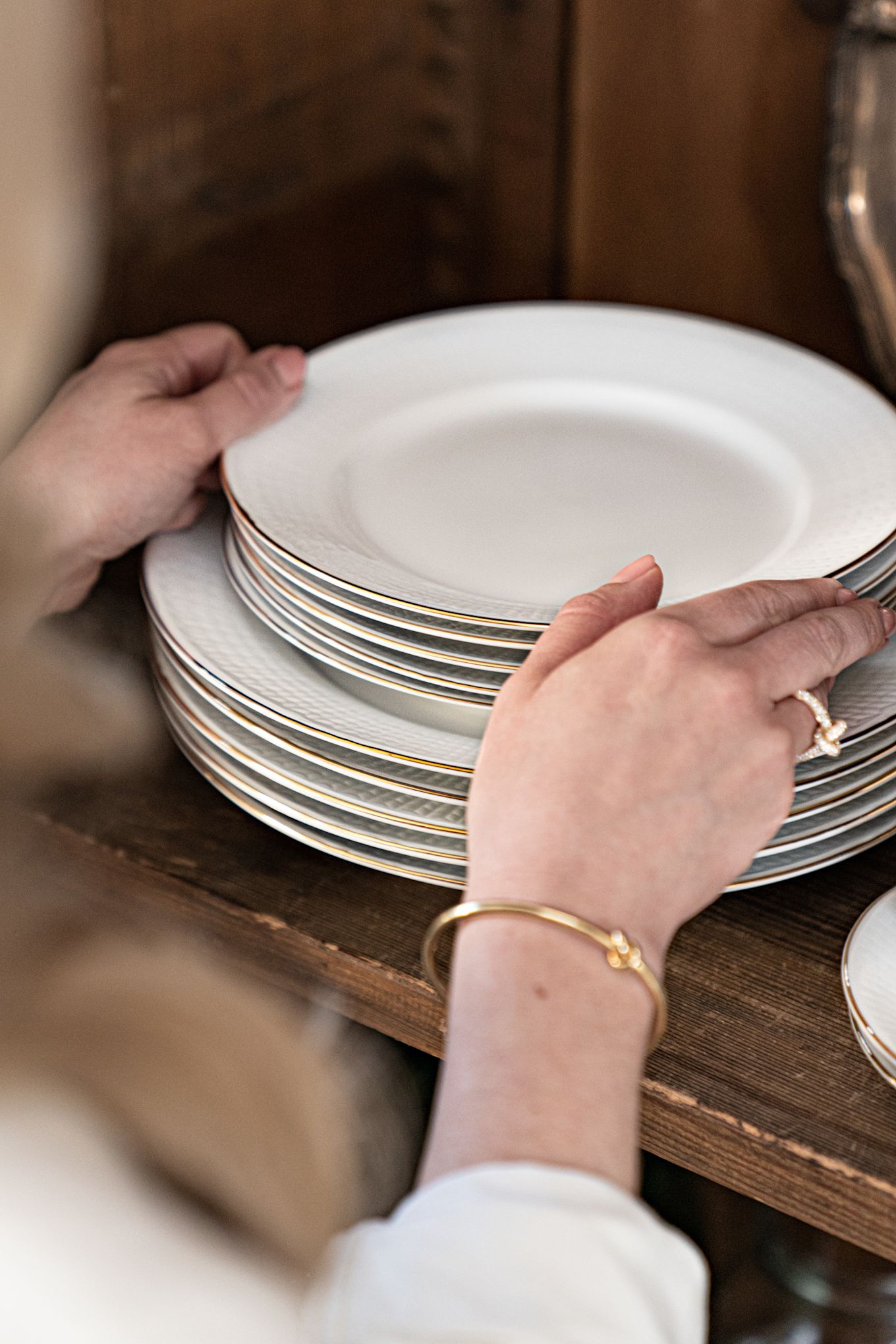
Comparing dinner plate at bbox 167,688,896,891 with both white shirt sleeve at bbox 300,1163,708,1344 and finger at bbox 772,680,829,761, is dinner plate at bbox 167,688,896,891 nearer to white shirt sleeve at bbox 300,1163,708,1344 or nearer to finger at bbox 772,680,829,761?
finger at bbox 772,680,829,761

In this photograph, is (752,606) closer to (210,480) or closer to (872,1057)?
(872,1057)

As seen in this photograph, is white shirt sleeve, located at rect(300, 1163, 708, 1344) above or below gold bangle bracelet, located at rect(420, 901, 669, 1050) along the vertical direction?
below

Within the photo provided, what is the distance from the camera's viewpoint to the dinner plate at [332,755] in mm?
586

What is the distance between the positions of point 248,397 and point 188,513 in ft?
0.25

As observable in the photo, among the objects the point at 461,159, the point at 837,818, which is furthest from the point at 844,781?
the point at 461,159

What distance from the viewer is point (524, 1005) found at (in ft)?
1.40

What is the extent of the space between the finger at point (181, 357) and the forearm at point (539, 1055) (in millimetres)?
443

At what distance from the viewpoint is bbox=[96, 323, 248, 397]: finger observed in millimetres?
769

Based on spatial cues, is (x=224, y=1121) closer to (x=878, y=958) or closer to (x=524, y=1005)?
(x=524, y=1005)

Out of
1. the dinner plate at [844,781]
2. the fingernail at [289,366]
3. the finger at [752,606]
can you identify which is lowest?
the dinner plate at [844,781]

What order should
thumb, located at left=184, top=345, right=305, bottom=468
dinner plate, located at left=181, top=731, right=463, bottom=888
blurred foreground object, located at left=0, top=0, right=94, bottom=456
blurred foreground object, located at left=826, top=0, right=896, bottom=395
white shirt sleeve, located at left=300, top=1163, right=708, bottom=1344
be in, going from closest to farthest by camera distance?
blurred foreground object, located at left=0, top=0, right=94, bottom=456, white shirt sleeve, located at left=300, top=1163, right=708, bottom=1344, dinner plate, located at left=181, top=731, right=463, bottom=888, thumb, located at left=184, top=345, right=305, bottom=468, blurred foreground object, located at left=826, top=0, right=896, bottom=395

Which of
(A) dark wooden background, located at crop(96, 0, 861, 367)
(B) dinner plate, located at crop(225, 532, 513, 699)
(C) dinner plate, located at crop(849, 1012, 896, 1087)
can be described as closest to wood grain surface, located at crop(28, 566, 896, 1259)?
(C) dinner plate, located at crop(849, 1012, 896, 1087)

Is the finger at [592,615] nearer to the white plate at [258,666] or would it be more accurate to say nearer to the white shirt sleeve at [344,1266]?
the white plate at [258,666]

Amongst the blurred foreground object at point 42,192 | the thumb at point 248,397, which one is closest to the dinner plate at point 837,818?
the thumb at point 248,397
